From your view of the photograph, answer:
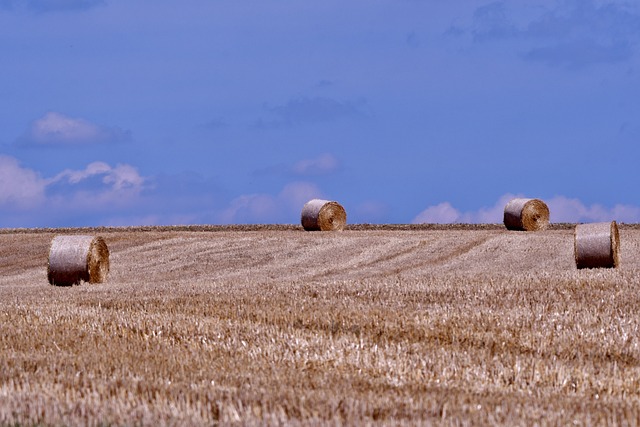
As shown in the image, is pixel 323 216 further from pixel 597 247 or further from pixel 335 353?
pixel 335 353

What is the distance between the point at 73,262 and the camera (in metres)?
22.5

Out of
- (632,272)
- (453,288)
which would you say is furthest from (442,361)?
(632,272)

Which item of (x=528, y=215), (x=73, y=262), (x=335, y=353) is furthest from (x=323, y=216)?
(x=335, y=353)

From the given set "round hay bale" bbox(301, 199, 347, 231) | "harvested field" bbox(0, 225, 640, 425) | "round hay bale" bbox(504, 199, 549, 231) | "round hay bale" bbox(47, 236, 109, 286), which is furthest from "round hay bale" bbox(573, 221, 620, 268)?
"round hay bale" bbox(301, 199, 347, 231)

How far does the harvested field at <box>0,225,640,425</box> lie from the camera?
5930 millimetres

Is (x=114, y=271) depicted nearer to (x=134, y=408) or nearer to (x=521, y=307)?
(x=521, y=307)

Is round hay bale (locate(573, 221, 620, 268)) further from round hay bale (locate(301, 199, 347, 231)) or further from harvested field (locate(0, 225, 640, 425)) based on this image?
round hay bale (locate(301, 199, 347, 231))

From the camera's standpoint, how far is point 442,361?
28.8 ft

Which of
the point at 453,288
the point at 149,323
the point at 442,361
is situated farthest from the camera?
the point at 453,288

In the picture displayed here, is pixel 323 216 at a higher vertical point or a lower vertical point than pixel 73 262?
higher

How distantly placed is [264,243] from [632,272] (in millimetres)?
16948

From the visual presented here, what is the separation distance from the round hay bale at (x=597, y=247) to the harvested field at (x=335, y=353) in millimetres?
4151

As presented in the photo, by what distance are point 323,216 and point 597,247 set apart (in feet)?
55.4

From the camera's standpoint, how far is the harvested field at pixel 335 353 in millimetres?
5930
